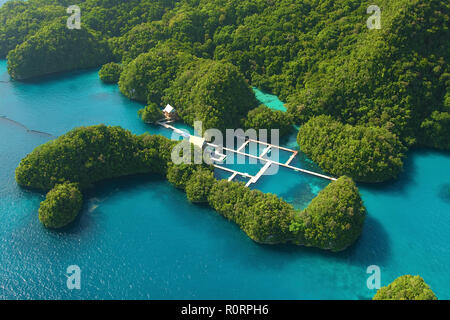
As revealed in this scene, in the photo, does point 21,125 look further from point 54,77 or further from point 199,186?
point 199,186

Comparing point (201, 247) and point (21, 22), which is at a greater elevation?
point (21, 22)

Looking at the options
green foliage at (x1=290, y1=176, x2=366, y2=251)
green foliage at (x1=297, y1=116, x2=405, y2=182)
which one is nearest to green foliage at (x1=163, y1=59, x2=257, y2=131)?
green foliage at (x1=297, y1=116, x2=405, y2=182)

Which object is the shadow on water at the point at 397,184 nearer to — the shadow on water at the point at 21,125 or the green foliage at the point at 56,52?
the shadow on water at the point at 21,125

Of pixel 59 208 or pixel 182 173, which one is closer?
pixel 59 208

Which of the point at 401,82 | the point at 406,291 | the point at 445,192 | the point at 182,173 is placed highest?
the point at 401,82

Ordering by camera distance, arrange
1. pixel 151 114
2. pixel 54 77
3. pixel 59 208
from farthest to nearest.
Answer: pixel 54 77 < pixel 151 114 < pixel 59 208

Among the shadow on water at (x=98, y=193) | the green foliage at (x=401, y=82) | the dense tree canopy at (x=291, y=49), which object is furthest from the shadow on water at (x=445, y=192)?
the shadow on water at (x=98, y=193)

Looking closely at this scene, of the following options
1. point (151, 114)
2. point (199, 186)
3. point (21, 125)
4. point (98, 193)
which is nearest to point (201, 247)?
point (199, 186)

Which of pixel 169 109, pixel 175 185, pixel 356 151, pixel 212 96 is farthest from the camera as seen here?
pixel 169 109

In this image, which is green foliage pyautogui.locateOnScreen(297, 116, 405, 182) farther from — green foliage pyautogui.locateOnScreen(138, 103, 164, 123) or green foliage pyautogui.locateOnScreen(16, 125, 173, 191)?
green foliage pyautogui.locateOnScreen(138, 103, 164, 123)
